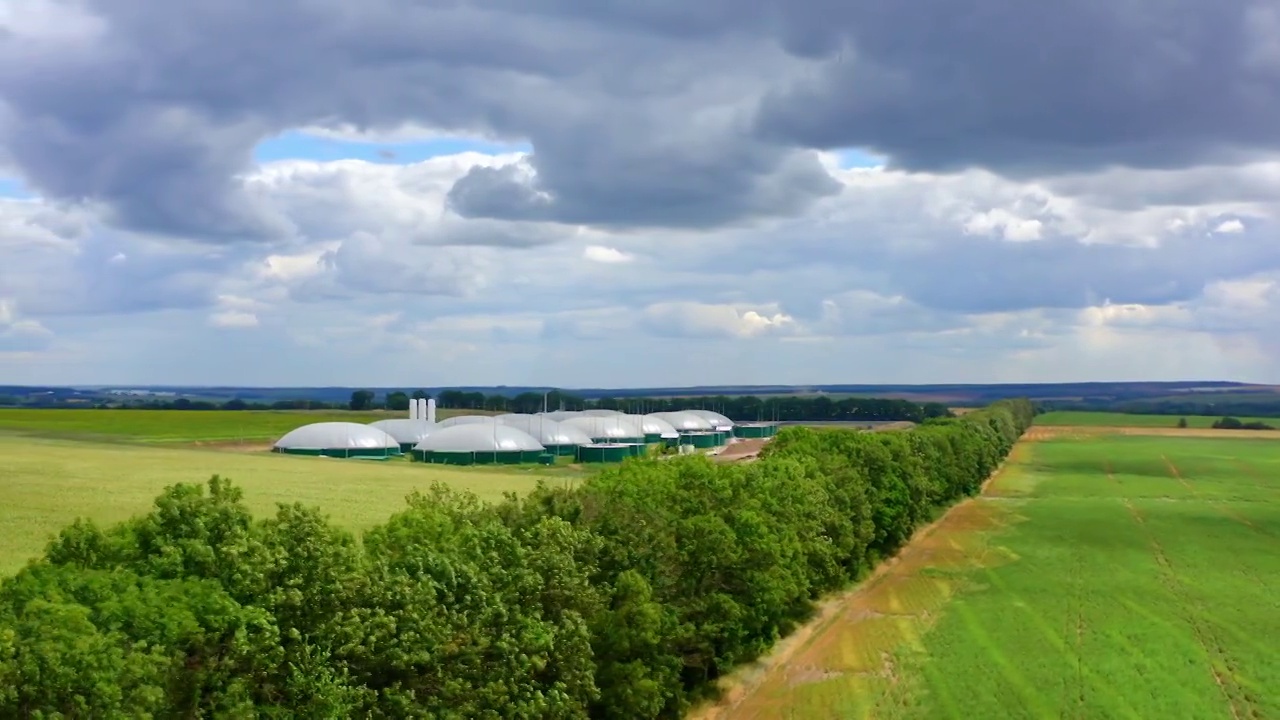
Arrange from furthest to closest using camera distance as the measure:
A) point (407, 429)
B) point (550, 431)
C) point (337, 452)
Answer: point (407, 429) → point (550, 431) → point (337, 452)

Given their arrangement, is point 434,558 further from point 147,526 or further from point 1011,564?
point 1011,564

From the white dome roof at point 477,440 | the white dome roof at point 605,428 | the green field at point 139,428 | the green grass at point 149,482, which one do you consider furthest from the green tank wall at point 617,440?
the green grass at point 149,482

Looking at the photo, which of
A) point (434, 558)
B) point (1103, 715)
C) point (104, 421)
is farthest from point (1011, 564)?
point (104, 421)

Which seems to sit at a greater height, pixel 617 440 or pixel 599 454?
pixel 617 440

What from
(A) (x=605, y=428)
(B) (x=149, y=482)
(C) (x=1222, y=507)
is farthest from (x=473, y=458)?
(C) (x=1222, y=507)

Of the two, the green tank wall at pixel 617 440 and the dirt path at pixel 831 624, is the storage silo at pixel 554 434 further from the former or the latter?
the dirt path at pixel 831 624

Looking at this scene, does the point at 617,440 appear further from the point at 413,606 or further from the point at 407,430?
the point at 413,606

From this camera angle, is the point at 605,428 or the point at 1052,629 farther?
the point at 605,428
